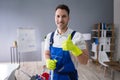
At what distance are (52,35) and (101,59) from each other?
301 centimetres

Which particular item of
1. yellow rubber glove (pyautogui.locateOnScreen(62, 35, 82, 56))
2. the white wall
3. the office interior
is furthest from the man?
the office interior

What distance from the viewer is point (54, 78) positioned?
136 cm

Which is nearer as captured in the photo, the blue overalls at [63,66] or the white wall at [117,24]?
the blue overalls at [63,66]

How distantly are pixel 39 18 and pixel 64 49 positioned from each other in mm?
5084

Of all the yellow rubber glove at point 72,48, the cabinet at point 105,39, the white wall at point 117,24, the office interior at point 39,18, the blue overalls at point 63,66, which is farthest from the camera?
the office interior at point 39,18

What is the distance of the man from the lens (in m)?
1.22

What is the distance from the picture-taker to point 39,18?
20.3ft

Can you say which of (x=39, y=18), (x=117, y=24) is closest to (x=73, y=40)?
(x=117, y=24)

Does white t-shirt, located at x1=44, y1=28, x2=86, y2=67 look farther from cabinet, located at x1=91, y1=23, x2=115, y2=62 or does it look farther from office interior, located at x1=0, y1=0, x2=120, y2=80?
office interior, located at x1=0, y1=0, x2=120, y2=80

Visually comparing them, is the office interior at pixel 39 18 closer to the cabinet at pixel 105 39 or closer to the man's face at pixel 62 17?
the cabinet at pixel 105 39

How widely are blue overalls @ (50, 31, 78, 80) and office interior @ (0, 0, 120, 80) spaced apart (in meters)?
4.63

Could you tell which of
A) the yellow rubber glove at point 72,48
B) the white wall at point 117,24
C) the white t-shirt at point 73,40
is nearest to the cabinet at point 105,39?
the white wall at point 117,24

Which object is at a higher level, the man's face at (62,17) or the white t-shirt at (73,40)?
the man's face at (62,17)

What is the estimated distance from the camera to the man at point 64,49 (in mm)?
1223
